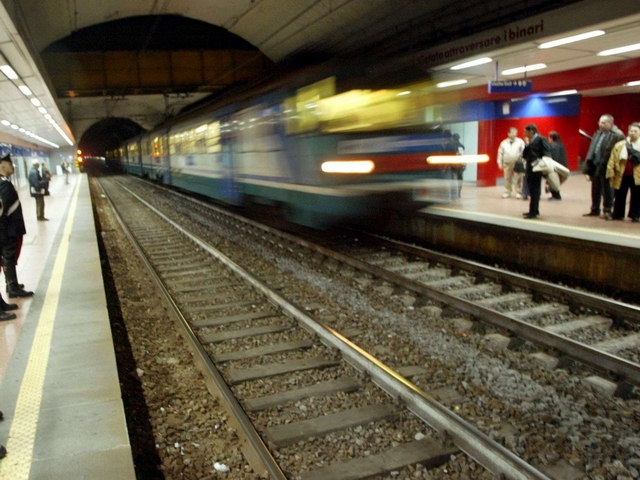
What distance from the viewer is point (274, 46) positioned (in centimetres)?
1995

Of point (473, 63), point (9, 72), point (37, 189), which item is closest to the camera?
point (9, 72)

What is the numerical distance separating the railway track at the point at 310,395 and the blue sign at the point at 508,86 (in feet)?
25.8

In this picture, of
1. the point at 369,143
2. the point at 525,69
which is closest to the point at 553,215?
the point at 369,143

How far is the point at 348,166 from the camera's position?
25.7 ft

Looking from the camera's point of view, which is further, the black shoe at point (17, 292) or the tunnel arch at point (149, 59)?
the tunnel arch at point (149, 59)

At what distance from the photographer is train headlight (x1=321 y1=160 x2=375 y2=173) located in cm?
783

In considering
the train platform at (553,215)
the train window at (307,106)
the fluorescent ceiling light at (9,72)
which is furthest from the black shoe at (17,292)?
the train platform at (553,215)

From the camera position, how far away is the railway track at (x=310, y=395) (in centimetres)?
311

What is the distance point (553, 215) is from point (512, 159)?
128 inches

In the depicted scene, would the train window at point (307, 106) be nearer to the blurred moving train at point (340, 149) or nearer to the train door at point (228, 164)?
the blurred moving train at point (340, 149)

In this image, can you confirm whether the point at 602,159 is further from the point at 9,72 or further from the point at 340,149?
the point at 9,72

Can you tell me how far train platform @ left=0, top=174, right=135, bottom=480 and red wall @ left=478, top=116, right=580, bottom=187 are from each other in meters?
13.1

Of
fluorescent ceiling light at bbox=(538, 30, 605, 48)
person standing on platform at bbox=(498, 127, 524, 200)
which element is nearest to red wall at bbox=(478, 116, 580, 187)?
person standing on platform at bbox=(498, 127, 524, 200)

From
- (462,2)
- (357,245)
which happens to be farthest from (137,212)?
(462,2)
